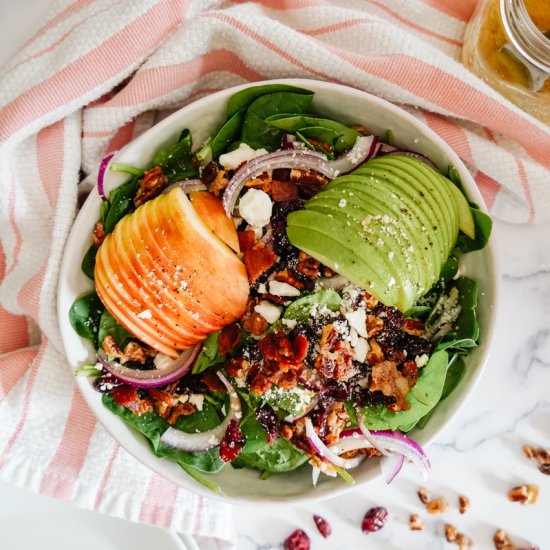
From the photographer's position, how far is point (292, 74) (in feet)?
6.94

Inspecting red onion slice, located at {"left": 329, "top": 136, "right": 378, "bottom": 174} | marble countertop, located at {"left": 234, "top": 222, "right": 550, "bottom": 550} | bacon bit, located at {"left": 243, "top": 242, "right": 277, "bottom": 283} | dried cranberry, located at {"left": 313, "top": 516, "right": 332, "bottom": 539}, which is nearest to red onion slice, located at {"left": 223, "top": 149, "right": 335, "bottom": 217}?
red onion slice, located at {"left": 329, "top": 136, "right": 378, "bottom": 174}

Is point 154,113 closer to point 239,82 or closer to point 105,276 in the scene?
point 239,82

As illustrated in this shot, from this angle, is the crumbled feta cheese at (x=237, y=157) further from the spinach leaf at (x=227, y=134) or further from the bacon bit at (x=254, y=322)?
the bacon bit at (x=254, y=322)

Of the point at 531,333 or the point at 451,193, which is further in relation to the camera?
the point at 531,333

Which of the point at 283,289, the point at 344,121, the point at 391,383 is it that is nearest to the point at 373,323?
the point at 391,383

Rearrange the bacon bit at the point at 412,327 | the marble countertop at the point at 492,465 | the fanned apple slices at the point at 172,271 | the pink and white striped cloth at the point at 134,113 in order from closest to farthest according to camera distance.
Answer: the fanned apple slices at the point at 172,271, the bacon bit at the point at 412,327, the pink and white striped cloth at the point at 134,113, the marble countertop at the point at 492,465

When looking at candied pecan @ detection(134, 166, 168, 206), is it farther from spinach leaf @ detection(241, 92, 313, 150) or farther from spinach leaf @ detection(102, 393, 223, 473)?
spinach leaf @ detection(102, 393, 223, 473)

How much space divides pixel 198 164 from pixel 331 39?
23.6 inches

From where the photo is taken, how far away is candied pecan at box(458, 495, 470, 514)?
2418 mm

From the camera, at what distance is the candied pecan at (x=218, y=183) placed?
1.99m

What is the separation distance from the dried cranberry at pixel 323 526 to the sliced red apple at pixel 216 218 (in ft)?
3.67

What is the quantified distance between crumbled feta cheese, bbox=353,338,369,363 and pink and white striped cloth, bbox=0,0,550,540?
2.36ft

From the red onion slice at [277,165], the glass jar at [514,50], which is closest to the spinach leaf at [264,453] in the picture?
the red onion slice at [277,165]

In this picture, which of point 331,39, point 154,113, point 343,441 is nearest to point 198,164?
point 154,113
